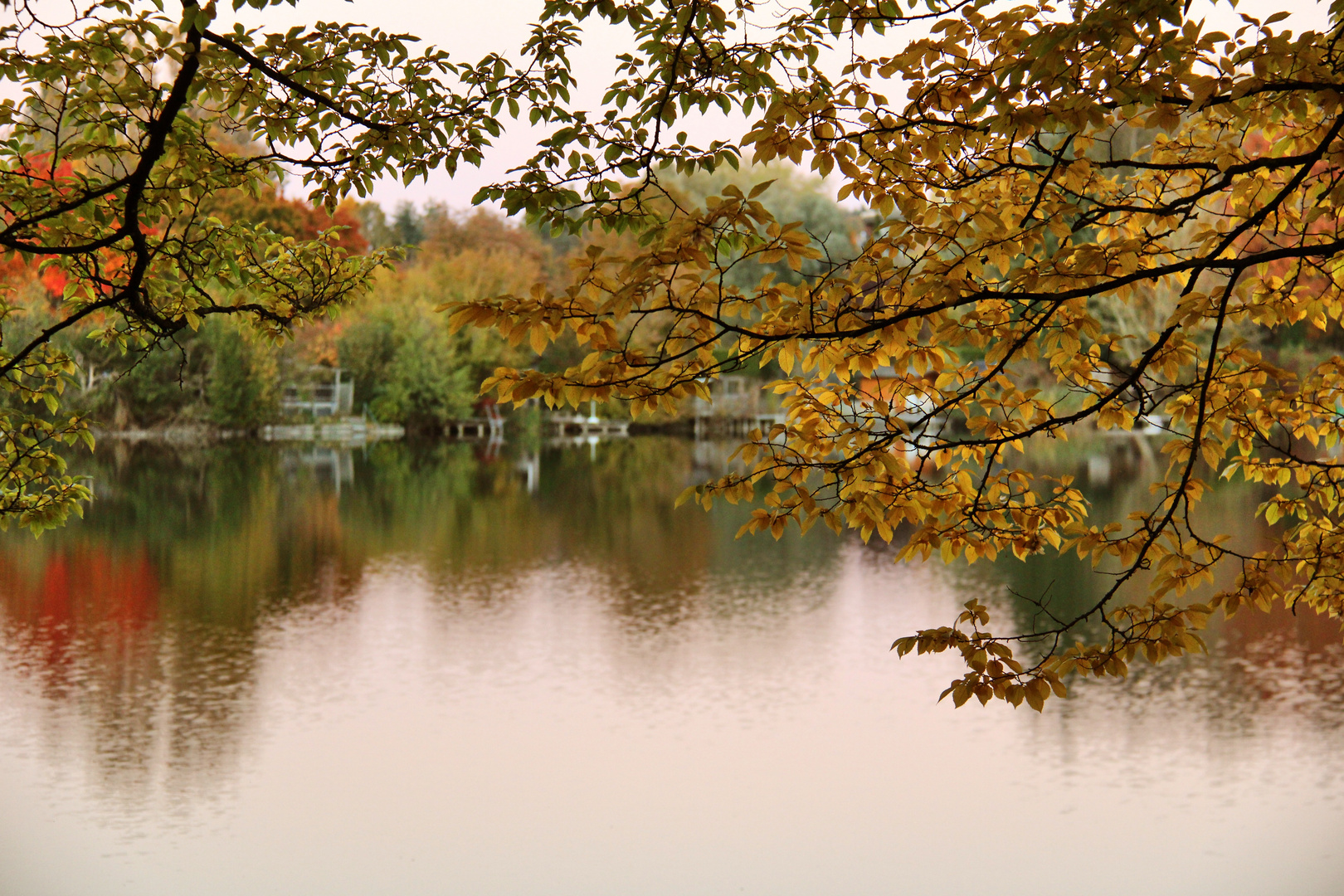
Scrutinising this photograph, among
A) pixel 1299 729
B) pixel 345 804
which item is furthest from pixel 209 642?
pixel 1299 729

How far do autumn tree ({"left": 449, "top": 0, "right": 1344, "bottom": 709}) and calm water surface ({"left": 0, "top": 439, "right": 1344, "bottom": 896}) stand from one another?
3.19 m

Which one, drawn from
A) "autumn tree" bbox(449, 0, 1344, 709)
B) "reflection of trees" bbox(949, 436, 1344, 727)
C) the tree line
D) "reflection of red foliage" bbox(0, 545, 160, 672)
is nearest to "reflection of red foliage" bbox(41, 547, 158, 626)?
"reflection of red foliage" bbox(0, 545, 160, 672)

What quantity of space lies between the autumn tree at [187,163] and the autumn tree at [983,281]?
2.38 feet

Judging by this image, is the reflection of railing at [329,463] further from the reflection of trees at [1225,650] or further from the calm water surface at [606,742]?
the reflection of trees at [1225,650]

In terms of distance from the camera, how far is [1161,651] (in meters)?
3.32

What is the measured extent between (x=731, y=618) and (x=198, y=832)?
6.16 m

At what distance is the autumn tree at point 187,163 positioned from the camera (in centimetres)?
434

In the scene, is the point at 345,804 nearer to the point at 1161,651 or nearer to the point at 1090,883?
the point at 1090,883

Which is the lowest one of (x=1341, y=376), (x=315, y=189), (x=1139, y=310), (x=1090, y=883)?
(x=1090, y=883)

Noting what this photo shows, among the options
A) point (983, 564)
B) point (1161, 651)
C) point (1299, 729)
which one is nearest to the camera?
point (1161, 651)

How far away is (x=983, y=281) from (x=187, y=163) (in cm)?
296

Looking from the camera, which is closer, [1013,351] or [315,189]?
[1013,351]

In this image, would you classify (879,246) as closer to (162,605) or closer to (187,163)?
(187,163)

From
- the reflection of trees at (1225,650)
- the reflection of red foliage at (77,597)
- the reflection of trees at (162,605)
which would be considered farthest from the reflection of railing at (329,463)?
the reflection of trees at (1225,650)
